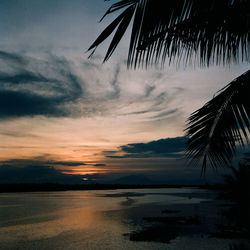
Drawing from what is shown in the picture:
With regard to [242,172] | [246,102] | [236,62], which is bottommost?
[242,172]

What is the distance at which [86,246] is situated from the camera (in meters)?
11.8

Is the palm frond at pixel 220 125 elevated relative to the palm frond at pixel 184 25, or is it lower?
lower

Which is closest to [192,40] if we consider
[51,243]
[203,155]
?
[203,155]

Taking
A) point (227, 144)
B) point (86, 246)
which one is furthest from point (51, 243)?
point (227, 144)

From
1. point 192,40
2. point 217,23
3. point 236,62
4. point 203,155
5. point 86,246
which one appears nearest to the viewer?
point 217,23

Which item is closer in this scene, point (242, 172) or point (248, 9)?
point (248, 9)

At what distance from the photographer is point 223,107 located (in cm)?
274

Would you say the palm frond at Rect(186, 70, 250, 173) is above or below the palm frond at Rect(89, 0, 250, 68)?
below

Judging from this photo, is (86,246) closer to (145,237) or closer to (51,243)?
(51,243)

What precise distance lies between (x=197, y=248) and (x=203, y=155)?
32.5ft

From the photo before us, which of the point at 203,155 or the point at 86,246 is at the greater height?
the point at 203,155

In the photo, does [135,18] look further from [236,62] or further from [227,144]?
[227,144]

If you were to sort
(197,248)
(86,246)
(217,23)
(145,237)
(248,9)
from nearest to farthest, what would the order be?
(248,9) < (217,23) < (197,248) < (86,246) < (145,237)

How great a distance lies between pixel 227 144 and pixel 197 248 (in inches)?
389
